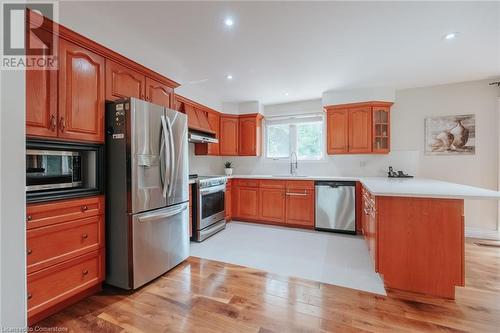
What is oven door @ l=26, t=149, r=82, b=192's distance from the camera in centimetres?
155

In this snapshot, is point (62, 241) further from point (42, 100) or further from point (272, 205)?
point (272, 205)

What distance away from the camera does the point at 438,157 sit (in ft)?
12.0

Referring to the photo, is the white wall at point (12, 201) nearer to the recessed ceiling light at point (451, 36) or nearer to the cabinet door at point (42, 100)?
the cabinet door at point (42, 100)

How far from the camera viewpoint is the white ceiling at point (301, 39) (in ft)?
6.03

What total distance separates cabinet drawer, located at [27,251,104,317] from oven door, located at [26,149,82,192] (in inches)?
24.3

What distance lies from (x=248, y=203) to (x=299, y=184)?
1.08 metres

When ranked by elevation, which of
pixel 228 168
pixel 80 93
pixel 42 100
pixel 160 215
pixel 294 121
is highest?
pixel 294 121

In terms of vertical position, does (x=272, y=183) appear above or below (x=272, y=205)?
above

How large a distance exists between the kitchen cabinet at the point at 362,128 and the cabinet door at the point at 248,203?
5.84ft

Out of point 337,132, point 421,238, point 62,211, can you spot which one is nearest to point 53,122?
point 62,211

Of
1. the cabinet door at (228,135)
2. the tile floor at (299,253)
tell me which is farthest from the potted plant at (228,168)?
the tile floor at (299,253)

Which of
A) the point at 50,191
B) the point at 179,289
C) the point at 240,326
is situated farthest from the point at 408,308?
the point at 50,191

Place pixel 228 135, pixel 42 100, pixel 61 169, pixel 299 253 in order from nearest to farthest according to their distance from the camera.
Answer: pixel 42 100 < pixel 61 169 < pixel 299 253 < pixel 228 135

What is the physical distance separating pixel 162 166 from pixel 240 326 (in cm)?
156
